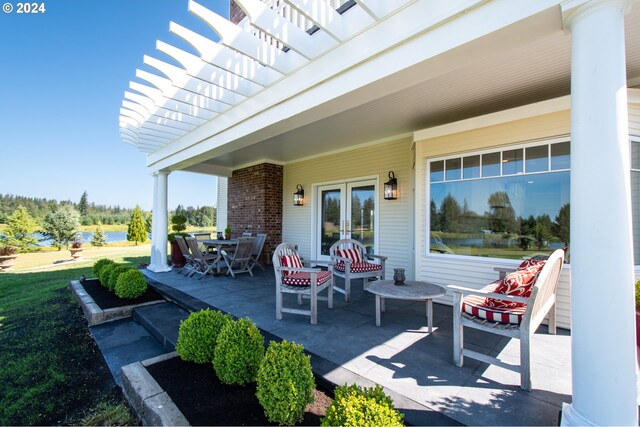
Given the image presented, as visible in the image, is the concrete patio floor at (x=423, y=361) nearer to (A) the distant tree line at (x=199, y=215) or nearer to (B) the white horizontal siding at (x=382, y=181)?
(B) the white horizontal siding at (x=382, y=181)

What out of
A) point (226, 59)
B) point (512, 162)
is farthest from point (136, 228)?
point (512, 162)

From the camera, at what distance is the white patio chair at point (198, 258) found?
611 centimetres

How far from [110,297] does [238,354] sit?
4.15 metres

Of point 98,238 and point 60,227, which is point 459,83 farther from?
point 98,238

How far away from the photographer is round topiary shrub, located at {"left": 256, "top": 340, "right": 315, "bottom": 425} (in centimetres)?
165

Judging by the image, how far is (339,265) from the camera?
15.4ft

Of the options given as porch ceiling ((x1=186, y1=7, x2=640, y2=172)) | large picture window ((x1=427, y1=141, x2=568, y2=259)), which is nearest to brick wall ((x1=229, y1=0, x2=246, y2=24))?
porch ceiling ((x1=186, y1=7, x2=640, y2=172))

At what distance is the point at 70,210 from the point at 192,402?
64.4 feet

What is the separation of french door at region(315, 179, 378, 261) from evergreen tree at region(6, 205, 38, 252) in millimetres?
15715

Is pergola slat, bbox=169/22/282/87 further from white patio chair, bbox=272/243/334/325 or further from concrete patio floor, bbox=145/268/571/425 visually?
concrete patio floor, bbox=145/268/571/425

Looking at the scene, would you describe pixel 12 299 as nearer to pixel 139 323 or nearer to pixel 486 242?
pixel 139 323

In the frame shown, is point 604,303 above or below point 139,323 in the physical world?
above

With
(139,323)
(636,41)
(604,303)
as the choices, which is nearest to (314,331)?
(604,303)

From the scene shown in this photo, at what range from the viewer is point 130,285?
462cm
